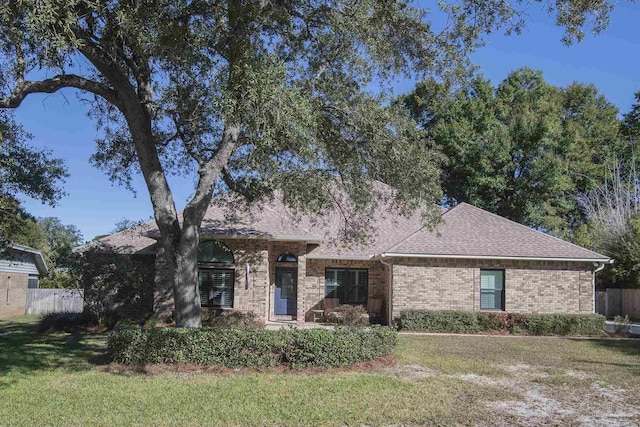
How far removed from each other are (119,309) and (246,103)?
14.8m

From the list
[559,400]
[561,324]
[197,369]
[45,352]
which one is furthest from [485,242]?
[45,352]

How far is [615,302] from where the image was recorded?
29.7m

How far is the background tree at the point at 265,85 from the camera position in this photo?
9.61 metres

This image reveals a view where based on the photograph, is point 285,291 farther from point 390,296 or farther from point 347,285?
point 390,296

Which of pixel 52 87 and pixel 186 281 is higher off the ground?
pixel 52 87

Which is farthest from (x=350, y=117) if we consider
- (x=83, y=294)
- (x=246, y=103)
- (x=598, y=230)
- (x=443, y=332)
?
(x=598, y=230)

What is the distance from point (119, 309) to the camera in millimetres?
21234

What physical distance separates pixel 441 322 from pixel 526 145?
56.8 feet

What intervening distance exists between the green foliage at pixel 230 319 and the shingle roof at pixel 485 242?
552 centimetres

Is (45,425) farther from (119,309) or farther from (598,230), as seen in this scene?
(598,230)

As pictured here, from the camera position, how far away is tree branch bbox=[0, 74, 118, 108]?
11.0 m

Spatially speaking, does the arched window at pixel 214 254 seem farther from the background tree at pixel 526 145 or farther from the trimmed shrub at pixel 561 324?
the background tree at pixel 526 145

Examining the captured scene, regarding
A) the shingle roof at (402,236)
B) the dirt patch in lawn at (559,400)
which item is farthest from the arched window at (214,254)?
the dirt patch in lawn at (559,400)

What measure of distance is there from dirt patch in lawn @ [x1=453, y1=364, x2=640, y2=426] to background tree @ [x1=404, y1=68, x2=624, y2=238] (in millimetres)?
22378
